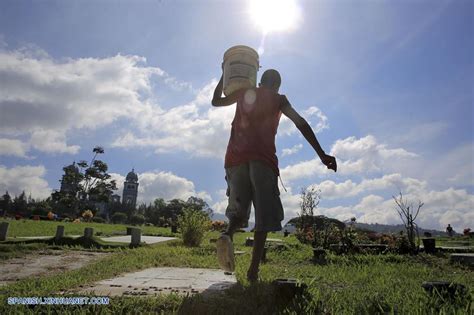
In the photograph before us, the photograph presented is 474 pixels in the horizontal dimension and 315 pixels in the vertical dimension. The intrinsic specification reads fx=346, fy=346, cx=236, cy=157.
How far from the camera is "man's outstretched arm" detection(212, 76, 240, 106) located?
3.63m

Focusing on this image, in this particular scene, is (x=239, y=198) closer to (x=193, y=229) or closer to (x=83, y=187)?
(x=193, y=229)

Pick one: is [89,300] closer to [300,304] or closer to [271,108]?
[300,304]

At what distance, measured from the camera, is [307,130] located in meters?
A: 3.17

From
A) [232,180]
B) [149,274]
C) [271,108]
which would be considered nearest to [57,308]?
[149,274]

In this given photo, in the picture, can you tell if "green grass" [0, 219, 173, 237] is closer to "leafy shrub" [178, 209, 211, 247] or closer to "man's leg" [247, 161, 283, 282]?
"leafy shrub" [178, 209, 211, 247]

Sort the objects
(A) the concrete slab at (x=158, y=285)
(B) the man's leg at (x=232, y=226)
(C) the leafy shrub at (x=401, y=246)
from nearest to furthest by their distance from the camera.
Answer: (A) the concrete slab at (x=158, y=285) < (B) the man's leg at (x=232, y=226) < (C) the leafy shrub at (x=401, y=246)

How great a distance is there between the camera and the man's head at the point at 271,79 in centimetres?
358

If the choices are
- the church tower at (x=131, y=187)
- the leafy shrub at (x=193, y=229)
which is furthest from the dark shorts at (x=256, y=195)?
the church tower at (x=131, y=187)

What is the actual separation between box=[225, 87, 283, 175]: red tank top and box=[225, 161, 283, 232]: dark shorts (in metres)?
→ 0.08

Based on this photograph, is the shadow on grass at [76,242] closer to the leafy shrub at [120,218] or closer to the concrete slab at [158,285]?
the concrete slab at [158,285]

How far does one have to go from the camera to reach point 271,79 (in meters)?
3.58

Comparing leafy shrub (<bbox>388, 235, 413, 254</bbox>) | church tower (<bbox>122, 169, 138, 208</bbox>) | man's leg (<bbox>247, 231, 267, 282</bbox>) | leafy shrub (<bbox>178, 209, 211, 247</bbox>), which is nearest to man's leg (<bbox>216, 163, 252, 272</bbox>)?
man's leg (<bbox>247, 231, 267, 282</bbox>)

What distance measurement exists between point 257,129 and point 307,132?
0.47m

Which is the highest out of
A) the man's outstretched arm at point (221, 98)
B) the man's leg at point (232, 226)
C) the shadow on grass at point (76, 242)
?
the man's outstretched arm at point (221, 98)
